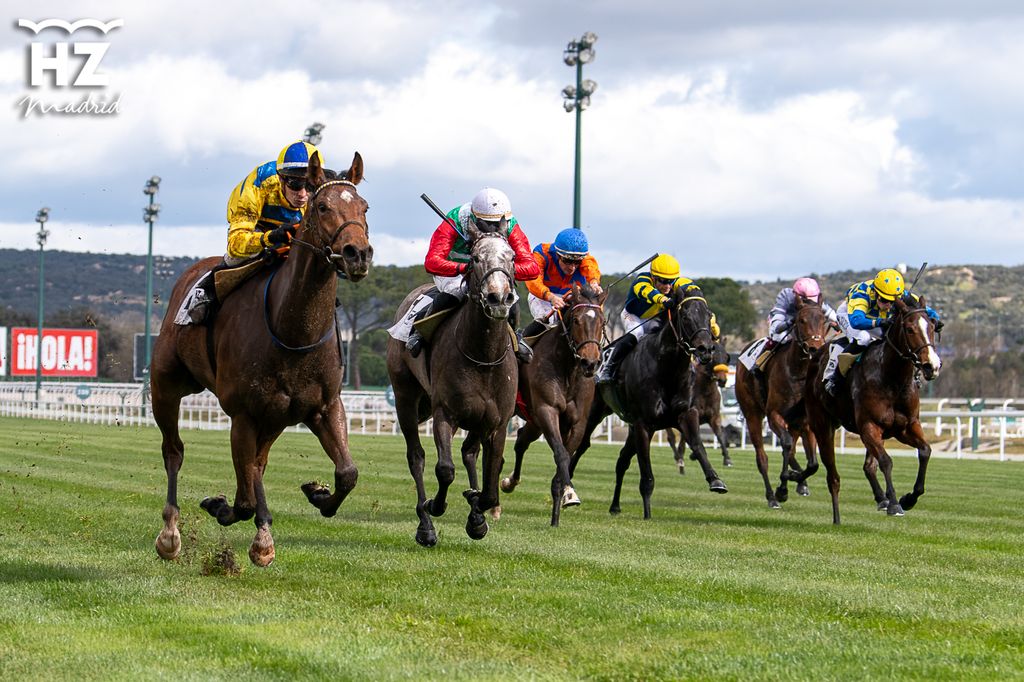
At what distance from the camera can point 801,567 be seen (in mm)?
9125

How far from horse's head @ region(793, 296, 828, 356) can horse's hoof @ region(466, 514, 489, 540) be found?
5824 millimetres

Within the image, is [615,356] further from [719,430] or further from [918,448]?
[719,430]

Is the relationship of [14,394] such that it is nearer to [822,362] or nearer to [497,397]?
[822,362]

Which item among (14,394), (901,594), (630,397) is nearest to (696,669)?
(901,594)

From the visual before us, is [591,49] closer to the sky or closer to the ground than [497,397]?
closer to the sky

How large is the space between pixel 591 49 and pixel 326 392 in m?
18.9

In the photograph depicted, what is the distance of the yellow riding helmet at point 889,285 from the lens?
1383cm

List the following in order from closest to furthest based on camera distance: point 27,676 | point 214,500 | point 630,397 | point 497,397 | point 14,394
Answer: point 27,676
point 214,500
point 497,397
point 630,397
point 14,394

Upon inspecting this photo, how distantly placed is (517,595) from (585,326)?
4673 millimetres

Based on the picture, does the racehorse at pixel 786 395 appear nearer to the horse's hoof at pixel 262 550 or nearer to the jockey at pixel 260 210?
the jockey at pixel 260 210

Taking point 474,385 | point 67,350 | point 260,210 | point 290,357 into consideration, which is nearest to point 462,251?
point 474,385

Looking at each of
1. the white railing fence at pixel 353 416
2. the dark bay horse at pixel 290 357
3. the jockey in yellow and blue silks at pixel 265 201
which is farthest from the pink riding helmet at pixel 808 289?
the white railing fence at pixel 353 416

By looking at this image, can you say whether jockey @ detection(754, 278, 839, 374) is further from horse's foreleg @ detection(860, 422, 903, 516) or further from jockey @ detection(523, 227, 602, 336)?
jockey @ detection(523, 227, 602, 336)

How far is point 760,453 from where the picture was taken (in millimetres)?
16062
